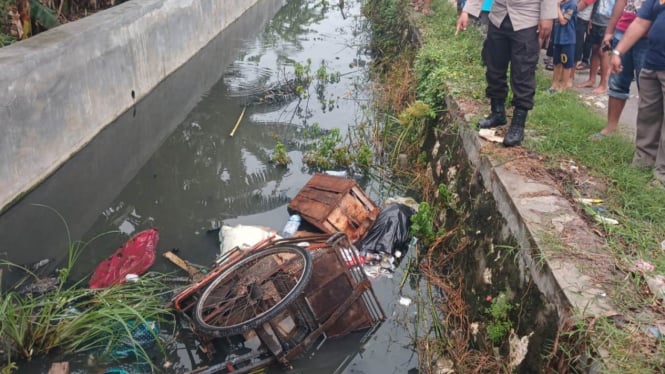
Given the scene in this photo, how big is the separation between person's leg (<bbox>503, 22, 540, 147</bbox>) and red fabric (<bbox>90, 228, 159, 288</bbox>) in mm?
3319

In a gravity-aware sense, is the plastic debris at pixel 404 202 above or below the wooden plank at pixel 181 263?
above

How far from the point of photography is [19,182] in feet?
18.6

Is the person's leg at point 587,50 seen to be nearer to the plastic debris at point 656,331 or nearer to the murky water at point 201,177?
the murky water at point 201,177

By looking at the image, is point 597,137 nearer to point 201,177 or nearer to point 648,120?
point 648,120

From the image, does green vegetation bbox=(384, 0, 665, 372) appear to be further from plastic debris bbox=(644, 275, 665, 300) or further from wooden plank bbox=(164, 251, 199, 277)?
wooden plank bbox=(164, 251, 199, 277)

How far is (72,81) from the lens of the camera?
650 cm

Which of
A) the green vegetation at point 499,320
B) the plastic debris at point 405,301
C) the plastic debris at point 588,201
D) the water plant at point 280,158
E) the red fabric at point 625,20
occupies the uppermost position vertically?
the red fabric at point 625,20

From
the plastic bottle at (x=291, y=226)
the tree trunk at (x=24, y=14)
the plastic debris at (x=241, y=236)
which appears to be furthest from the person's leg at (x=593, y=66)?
the tree trunk at (x=24, y=14)

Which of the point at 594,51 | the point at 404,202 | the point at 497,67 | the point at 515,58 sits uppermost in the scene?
the point at 515,58

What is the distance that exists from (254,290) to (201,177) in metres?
3.17

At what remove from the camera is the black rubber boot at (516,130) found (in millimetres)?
4781

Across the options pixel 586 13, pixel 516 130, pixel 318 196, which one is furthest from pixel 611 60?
pixel 318 196

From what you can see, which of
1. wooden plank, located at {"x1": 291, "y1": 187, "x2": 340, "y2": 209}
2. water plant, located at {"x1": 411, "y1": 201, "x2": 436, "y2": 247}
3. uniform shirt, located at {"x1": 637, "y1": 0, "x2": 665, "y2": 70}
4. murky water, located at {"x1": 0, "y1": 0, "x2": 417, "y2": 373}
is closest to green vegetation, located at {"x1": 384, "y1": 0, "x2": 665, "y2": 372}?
water plant, located at {"x1": 411, "y1": 201, "x2": 436, "y2": 247}

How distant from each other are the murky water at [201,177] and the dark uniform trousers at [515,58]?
76.9 inches
